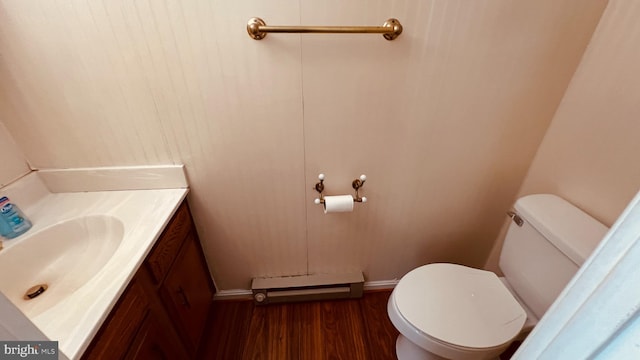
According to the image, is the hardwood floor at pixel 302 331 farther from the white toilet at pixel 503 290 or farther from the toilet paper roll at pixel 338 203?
the toilet paper roll at pixel 338 203

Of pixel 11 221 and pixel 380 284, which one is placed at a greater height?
pixel 11 221

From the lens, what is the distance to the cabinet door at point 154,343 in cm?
77

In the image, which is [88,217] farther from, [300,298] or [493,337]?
[493,337]

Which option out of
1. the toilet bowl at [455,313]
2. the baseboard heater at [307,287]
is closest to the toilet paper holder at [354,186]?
the toilet bowl at [455,313]

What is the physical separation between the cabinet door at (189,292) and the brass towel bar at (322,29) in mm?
916

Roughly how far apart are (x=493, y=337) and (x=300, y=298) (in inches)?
37.1

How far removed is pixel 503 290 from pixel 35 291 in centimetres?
170

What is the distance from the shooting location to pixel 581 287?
1.11ft

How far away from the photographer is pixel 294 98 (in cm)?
99

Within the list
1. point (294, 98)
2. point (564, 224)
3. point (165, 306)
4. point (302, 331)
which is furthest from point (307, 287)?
point (564, 224)

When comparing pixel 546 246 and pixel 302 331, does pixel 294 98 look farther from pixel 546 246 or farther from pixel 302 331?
pixel 302 331

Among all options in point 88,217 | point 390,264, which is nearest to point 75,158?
point 88,217

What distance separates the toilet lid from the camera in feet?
3.04

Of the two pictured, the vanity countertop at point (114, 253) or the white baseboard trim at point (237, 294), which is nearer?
the vanity countertop at point (114, 253)
